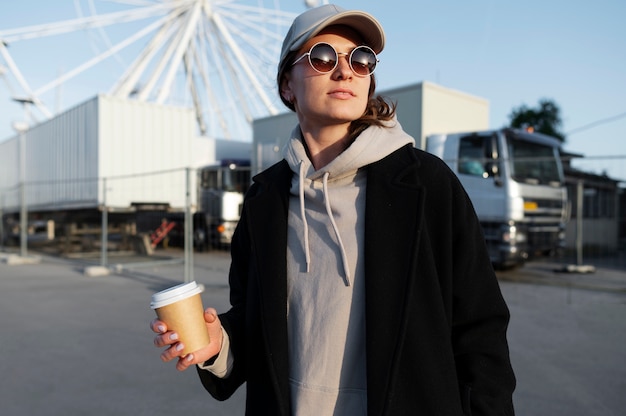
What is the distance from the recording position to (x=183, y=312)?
1154 mm

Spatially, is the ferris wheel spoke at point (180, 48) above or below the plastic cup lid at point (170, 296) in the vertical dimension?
above

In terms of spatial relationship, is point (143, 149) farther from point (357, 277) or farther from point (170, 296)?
point (357, 277)

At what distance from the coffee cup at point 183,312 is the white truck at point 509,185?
6769 millimetres

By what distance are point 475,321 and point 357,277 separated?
0.97ft

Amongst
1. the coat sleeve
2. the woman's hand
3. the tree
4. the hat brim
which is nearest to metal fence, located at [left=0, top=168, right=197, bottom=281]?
the woman's hand

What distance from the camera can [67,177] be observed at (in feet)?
42.3

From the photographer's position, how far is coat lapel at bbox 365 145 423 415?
1086 mm

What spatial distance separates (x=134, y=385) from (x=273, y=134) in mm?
8784

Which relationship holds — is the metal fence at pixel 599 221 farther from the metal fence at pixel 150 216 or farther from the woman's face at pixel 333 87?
the woman's face at pixel 333 87

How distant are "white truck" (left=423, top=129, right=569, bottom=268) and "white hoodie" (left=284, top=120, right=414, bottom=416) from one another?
21.4 feet

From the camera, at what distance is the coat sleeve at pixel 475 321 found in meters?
1.16

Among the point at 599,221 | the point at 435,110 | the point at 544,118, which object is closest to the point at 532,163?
the point at 435,110

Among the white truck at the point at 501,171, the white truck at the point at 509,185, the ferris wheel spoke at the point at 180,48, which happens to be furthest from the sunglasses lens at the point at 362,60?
the ferris wheel spoke at the point at 180,48

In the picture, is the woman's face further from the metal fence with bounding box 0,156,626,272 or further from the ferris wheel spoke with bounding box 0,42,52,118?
the ferris wheel spoke with bounding box 0,42,52,118
